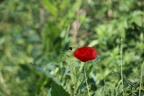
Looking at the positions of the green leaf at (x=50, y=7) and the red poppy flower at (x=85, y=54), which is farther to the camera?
the green leaf at (x=50, y=7)

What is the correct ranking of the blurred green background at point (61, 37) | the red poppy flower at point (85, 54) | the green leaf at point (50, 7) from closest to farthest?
the red poppy flower at point (85, 54) < the blurred green background at point (61, 37) < the green leaf at point (50, 7)

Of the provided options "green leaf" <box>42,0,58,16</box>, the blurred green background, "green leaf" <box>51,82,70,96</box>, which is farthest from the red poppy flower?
"green leaf" <box>42,0,58,16</box>

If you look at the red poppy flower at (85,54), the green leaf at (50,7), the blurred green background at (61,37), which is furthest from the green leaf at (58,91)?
the green leaf at (50,7)

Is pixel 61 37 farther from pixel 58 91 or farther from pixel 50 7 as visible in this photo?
pixel 58 91

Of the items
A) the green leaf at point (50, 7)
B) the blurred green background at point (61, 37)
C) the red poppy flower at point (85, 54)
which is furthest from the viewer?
the green leaf at point (50, 7)

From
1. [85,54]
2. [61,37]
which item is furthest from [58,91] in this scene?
[61,37]

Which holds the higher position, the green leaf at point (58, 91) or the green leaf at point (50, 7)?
the green leaf at point (58, 91)

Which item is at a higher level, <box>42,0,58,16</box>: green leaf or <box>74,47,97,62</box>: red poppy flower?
<box>74,47,97,62</box>: red poppy flower

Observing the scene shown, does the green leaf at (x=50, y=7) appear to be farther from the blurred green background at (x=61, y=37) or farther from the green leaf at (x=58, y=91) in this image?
the green leaf at (x=58, y=91)

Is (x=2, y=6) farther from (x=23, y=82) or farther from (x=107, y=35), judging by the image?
(x=107, y=35)

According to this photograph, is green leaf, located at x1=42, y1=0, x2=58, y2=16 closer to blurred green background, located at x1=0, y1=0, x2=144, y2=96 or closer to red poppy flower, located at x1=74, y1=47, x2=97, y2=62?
blurred green background, located at x1=0, y1=0, x2=144, y2=96

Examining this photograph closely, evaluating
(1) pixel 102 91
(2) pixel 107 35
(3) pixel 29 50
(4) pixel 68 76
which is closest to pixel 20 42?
(3) pixel 29 50
